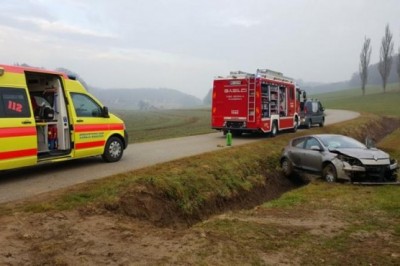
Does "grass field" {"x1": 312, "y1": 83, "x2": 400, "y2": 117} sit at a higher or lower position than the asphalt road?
higher

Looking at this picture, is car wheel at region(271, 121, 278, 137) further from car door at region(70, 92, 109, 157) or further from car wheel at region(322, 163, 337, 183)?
car door at region(70, 92, 109, 157)

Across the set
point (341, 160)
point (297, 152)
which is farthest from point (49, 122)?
point (341, 160)

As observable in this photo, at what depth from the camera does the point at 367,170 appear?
11.9m

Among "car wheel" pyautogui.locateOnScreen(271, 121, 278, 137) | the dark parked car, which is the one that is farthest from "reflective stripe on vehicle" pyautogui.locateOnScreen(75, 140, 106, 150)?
the dark parked car

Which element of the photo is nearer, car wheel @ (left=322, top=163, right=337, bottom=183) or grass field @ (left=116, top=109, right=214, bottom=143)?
car wheel @ (left=322, top=163, right=337, bottom=183)

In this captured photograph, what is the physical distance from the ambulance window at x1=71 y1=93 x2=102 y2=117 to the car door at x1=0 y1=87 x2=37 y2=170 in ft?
5.61

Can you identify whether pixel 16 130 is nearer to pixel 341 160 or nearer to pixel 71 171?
pixel 71 171

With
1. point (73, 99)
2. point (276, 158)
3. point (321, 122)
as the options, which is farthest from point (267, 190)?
point (321, 122)

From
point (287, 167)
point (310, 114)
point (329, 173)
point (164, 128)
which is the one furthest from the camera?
point (164, 128)

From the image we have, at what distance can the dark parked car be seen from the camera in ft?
95.2

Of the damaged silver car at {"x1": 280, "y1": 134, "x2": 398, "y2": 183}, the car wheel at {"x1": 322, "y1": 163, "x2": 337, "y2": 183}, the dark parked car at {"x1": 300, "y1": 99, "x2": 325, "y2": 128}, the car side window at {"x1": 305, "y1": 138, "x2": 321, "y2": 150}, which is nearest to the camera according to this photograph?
the damaged silver car at {"x1": 280, "y1": 134, "x2": 398, "y2": 183}

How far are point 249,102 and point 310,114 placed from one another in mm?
10329

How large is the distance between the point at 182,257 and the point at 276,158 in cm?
1103

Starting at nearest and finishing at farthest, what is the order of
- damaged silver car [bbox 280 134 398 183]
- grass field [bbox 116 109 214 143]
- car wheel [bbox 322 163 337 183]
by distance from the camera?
damaged silver car [bbox 280 134 398 183] → car wheel [bbox 322 163 337 183] → grass field [bbox 116 109 214 143]
